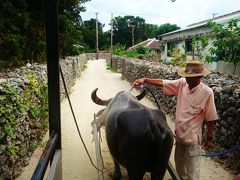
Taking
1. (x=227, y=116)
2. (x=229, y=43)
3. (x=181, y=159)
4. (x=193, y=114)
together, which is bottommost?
(x=181, y=159)

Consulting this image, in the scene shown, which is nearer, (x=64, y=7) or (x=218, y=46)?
(x=218, y=46)

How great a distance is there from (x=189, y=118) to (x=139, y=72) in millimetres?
11194

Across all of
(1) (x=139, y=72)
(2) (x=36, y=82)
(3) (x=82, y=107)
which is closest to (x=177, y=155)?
(2) (x=36, y=82)

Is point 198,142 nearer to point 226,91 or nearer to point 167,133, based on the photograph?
point 167,133

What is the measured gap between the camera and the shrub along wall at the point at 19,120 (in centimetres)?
461

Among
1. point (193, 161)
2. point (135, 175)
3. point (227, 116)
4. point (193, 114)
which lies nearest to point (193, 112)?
point (193, 114)

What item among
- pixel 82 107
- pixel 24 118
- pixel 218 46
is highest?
pixel 218 46

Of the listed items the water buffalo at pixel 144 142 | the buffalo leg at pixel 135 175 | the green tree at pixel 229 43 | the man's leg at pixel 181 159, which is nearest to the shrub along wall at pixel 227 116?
the man's leg at pixel 181 159

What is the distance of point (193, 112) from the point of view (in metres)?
4.12

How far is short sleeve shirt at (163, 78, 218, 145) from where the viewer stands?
160 inches

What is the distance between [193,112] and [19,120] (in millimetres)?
2670

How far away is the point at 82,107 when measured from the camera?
36.8 ft

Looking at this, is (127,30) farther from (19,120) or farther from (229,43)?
(19,120)

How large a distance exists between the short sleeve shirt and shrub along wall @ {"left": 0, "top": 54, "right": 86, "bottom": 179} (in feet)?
7.20
